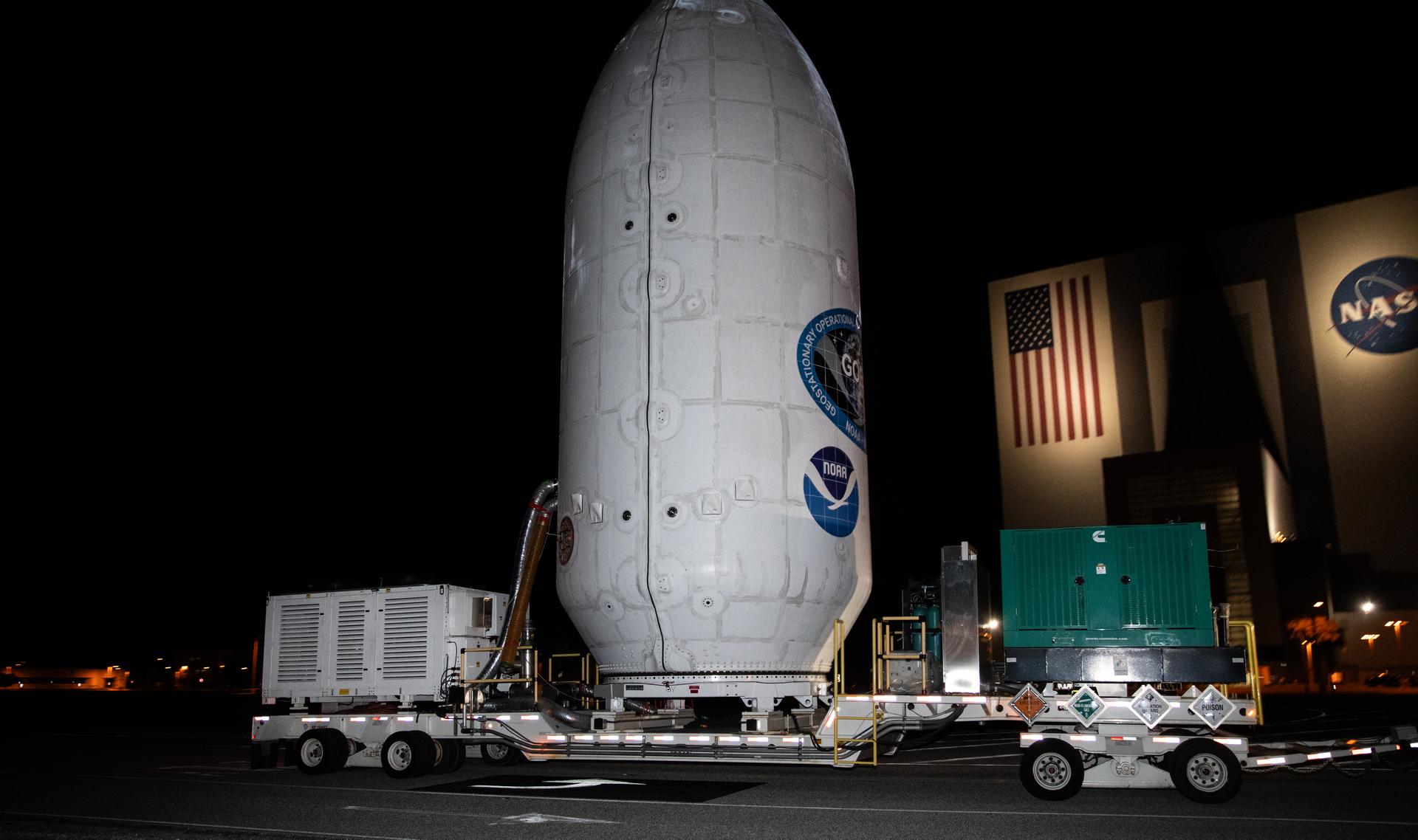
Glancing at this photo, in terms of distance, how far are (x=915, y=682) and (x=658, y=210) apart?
7.52 m

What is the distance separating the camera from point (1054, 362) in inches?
2635

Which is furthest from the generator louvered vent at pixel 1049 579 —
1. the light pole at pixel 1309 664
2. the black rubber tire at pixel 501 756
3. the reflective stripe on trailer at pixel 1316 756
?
the light pole at pixel 1309 664

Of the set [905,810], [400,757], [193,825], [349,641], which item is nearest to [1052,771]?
[905,810]

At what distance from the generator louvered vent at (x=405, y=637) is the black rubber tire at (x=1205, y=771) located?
10743 mm

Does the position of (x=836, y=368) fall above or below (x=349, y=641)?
above

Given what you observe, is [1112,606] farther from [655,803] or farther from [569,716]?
[569,716]

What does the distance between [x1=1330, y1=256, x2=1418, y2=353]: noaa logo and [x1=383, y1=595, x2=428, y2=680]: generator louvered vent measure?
59584 millimetres

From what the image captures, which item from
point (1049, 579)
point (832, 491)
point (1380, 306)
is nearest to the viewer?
point (1049, 579)

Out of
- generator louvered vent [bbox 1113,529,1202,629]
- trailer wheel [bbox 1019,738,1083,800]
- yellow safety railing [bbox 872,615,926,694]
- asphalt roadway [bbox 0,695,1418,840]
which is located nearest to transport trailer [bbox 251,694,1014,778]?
asphalt roadway [bbox 0,695,1418,840]

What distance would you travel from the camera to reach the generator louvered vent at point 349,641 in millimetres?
17312

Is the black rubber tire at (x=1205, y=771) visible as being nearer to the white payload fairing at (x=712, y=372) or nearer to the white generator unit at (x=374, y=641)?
the white payload fairing at (x=712, y=372)

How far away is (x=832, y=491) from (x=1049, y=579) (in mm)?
3194

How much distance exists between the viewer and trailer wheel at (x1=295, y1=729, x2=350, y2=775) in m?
16.1

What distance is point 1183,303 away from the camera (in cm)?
6656
